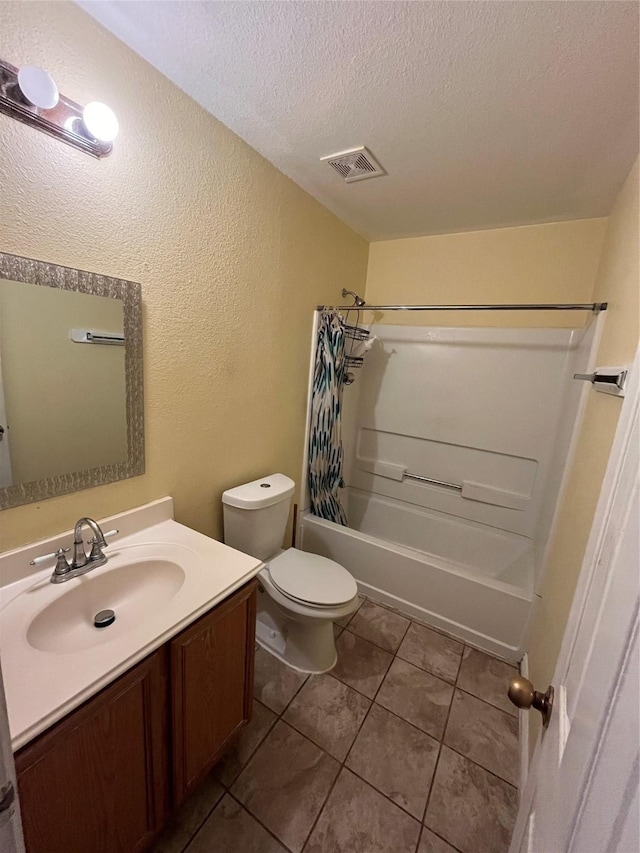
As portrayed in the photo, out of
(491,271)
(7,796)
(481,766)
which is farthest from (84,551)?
(491,271)

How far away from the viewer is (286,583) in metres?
1.56

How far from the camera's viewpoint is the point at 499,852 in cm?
106

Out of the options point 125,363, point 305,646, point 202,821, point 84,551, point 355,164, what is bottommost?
point 202,821

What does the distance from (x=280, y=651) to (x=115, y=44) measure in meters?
2.39

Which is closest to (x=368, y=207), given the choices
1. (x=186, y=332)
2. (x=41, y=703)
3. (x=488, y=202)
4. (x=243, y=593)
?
(x=488, y=202)

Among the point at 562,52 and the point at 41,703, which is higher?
the point at 562,52

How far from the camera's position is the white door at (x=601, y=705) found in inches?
13.4

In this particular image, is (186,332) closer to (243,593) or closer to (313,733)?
(243,593)

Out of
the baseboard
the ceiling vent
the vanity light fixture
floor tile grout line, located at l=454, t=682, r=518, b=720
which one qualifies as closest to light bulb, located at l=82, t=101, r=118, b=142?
the vanity light fixture

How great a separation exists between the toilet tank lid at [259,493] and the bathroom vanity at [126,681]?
0.30 metres

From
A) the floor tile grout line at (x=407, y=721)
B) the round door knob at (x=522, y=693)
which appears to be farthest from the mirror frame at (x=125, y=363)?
the floor tile grout line at (x=407, y=721)

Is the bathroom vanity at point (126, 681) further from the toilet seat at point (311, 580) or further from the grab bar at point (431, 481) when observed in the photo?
the grab bar at point (431, 481)

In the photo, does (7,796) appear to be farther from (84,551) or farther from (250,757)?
(250,757)

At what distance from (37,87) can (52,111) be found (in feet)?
0.26
